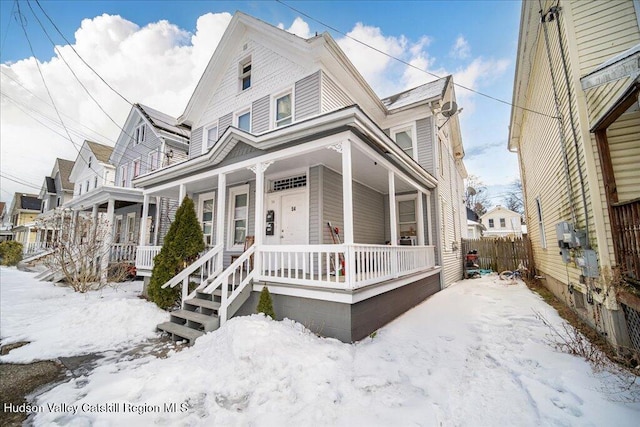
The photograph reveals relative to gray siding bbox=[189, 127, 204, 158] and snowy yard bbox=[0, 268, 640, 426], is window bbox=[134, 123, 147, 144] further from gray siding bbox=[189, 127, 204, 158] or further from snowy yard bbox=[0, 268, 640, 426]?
snowy yard bbox=[0, 268, 640, 426]

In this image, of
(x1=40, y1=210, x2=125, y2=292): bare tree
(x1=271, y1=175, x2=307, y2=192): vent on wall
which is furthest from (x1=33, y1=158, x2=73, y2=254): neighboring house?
(x1=271, y1=175, x2=307, y2=192): vent on wall

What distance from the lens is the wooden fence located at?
1205 cm

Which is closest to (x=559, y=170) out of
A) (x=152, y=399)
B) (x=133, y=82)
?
(x=152, y=399)

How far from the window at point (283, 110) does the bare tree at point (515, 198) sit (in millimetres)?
41335

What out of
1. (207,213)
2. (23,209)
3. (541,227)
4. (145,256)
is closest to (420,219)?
(541,227)

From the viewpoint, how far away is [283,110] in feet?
27.7

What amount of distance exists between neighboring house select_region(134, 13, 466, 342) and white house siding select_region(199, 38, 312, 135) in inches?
1.7

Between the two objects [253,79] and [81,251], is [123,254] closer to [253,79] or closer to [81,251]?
[81,251]

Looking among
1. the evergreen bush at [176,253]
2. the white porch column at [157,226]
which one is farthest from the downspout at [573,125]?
the white porch column at [157,226]

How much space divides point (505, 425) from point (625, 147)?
439cm

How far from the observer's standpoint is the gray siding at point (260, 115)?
28.4 ft

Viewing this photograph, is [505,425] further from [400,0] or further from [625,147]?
[400,0]

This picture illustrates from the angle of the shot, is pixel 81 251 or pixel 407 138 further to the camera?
pixel 407 138

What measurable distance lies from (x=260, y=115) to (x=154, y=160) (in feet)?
25.2
